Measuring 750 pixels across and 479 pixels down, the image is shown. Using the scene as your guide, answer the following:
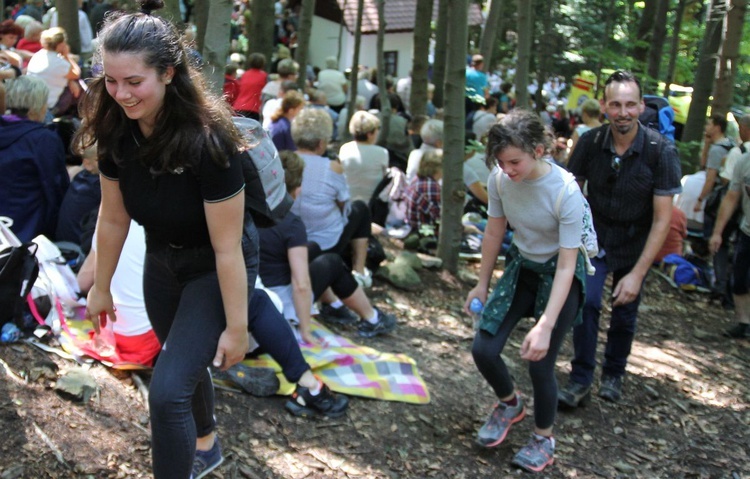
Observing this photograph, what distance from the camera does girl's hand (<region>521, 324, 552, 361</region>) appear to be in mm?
3787

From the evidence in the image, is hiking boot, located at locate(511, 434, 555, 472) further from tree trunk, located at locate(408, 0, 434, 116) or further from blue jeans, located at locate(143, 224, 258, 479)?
tree trunk, located at locate(408, 0, 434, 116)

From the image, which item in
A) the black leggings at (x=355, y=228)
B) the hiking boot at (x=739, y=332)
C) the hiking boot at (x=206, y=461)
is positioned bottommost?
the hiking boot at (x=739, y=332)

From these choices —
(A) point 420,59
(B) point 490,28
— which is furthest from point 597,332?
(B) point 490,28

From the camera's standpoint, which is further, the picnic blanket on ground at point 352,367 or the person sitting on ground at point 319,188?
the person sitting on ground at point 319,188

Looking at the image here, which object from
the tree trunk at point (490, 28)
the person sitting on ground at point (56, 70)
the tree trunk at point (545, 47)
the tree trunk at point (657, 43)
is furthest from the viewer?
the tree trunk at point (545, 47)

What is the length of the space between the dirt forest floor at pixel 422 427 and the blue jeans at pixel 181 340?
0.84m

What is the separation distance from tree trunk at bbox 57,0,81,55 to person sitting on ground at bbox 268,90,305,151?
120 inches

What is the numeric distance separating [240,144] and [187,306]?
2.00 ft

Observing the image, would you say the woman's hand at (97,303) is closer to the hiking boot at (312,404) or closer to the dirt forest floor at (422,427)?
the dirt forest floor at (422,427)

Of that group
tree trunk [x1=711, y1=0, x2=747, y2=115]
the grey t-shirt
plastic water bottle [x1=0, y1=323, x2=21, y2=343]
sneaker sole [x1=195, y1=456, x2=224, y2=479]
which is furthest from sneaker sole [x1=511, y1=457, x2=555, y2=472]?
tree trunk [x1=711, y1=0, x2=747, y2=115]

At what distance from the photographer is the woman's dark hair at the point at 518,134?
3701 mm

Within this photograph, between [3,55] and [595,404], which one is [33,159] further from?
[595,404]

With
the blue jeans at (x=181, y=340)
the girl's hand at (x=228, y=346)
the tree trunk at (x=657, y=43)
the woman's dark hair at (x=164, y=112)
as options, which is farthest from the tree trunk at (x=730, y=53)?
the girl's hand at (x=228, y=346)

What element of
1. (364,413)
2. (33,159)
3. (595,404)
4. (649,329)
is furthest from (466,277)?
(33,159)
